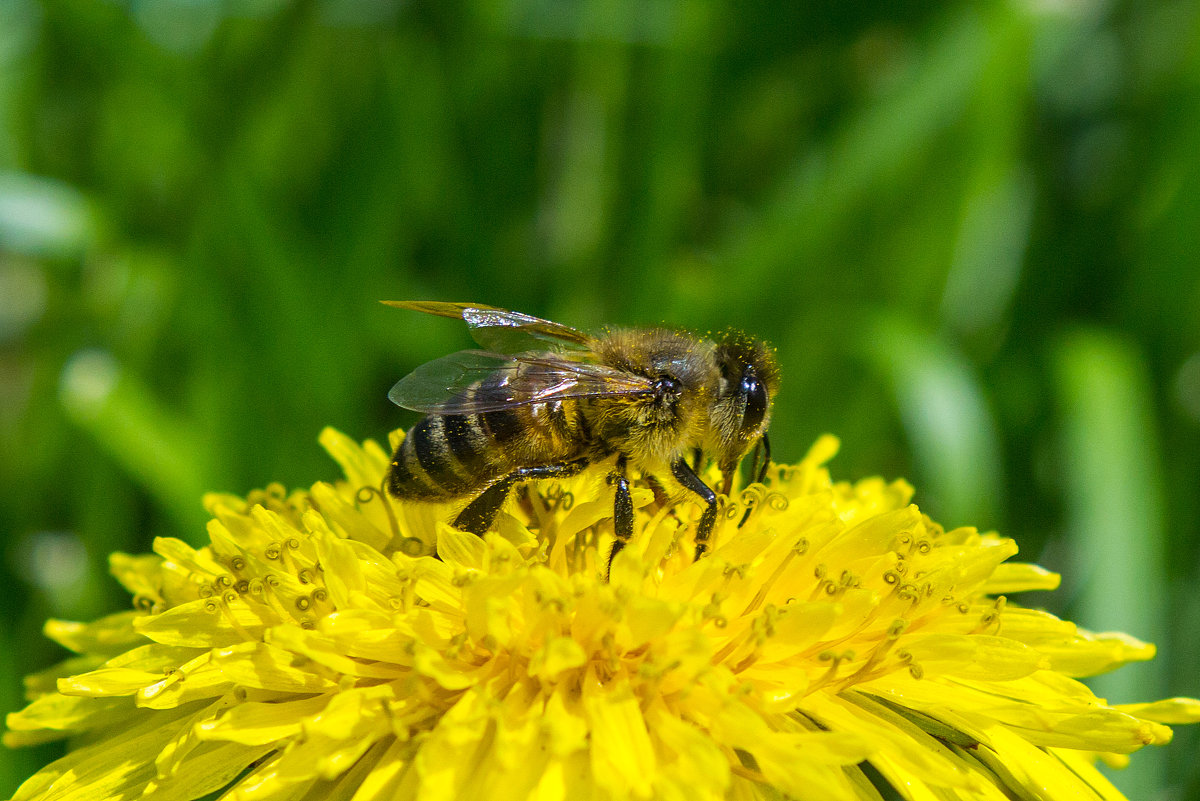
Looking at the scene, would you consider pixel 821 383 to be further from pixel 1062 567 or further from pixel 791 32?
pixel 791 32

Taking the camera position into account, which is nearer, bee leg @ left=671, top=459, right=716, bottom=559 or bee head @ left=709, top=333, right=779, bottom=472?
bee leg @ left=671, top=459, right=716, bottom=559

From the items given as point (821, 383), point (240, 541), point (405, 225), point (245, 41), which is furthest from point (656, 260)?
point (240, 541)

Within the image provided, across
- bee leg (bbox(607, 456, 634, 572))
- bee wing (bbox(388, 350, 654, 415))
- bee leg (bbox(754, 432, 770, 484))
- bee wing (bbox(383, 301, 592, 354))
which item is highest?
bee wing (bbox(383, 301, 592, 354))

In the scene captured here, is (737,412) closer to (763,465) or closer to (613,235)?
(763,465)

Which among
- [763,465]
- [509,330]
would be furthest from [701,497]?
[509,330]

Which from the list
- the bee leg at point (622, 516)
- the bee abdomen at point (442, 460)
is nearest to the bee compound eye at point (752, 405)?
the bee leg at point (622, 516)

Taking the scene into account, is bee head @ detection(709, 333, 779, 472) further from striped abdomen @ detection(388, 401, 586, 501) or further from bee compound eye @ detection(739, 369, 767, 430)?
striped abdomen @ detection(388, 401, 586, 501)

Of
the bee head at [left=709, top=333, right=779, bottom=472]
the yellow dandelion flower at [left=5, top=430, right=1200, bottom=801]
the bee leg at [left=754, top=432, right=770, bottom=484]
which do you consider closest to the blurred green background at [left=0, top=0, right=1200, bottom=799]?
the bee leg at [left=754, top=432, right=770, bottom=484]

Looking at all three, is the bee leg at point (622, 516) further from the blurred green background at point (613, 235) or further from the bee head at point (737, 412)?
the blurred green background at point (613, 235)
